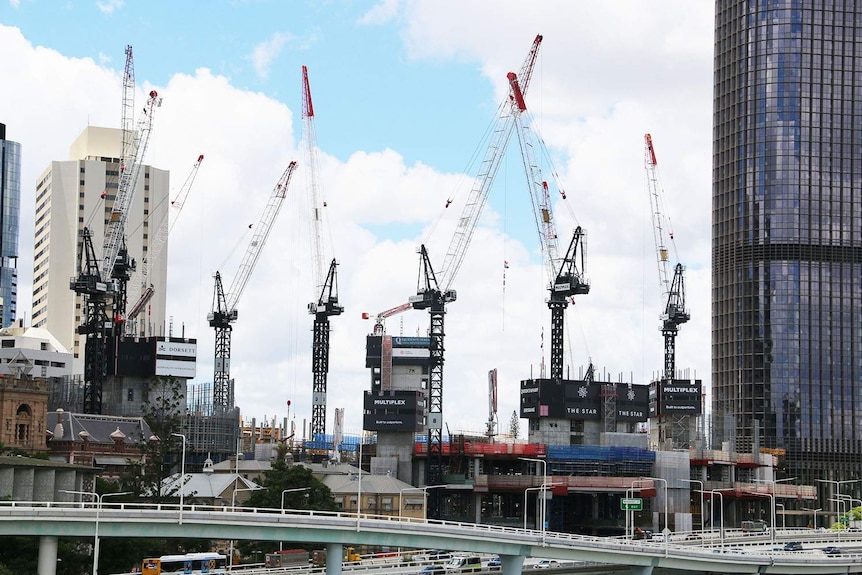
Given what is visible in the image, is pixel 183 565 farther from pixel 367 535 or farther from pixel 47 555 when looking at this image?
pixel 367 535

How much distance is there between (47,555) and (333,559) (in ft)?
85.8

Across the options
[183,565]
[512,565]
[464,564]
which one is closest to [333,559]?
[183,565]

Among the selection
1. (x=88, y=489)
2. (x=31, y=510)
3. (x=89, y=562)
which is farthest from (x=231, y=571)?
(x=88, y=489)

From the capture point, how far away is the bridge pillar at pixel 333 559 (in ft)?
423

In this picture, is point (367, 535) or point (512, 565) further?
point (512, 565)

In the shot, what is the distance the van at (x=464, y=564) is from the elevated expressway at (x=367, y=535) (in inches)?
182

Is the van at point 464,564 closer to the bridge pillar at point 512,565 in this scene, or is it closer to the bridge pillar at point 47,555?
the bridge pillar at point 512,565

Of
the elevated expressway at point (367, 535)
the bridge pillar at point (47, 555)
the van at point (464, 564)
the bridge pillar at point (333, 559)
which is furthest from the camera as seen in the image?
the van at point (464, 564)

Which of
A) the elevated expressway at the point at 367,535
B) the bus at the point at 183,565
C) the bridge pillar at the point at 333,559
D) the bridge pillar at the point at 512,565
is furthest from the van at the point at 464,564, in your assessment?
the bus at the point at 183,565

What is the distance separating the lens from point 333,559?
130 m

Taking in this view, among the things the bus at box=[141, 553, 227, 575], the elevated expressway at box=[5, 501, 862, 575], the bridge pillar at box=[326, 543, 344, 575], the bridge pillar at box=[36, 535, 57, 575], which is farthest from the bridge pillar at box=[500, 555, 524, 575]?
the bridge pillar at box=[36, 535, 57, 575]

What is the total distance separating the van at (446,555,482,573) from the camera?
477 ft

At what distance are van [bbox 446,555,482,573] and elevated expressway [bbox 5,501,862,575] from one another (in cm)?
462

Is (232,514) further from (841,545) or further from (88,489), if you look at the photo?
(841,545)
